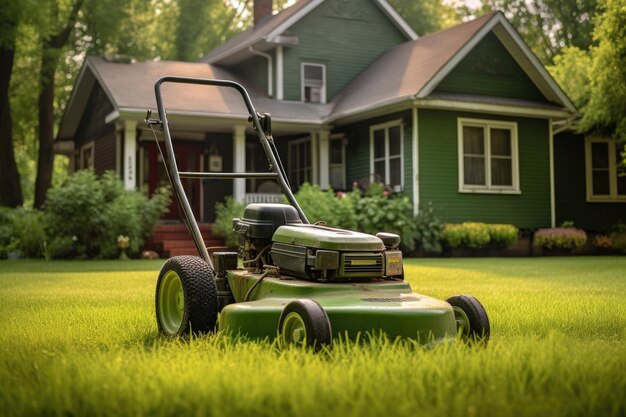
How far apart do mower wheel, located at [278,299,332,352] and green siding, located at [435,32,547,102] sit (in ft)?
54.4

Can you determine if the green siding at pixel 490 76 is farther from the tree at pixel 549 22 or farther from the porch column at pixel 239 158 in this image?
the tree at pixel 549 22

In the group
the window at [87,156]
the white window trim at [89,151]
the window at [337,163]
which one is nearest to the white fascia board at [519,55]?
the window at [337,163]

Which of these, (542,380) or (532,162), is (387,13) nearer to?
(532,162)

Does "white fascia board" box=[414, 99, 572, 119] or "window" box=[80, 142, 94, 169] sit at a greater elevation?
"white fascia board" box=[414, 99, 572, 119]

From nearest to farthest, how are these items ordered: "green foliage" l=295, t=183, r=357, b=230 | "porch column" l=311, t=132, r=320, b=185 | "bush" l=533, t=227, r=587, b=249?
1. "green foliage" l=295, t=183, r=357, b=230
2. "bush" l=533, t=227, r=587, b=249
3. "porch column" l=311, t=132, r=320, b=185

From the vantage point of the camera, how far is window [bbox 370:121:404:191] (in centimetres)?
2100

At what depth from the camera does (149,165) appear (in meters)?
23.6

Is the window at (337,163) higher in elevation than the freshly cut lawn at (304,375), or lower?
higher

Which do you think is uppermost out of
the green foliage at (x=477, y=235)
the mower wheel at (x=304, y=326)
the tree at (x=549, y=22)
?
the tree at (x=549, y=22)

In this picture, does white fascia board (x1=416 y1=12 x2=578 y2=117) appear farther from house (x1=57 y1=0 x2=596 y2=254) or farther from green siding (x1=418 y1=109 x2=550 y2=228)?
green siding (x1=418 y1=109 x2=550 y2=228)

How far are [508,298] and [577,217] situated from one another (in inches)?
672

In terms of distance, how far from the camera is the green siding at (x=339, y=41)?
78.7ft

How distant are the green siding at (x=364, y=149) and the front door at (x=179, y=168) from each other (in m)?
4.25

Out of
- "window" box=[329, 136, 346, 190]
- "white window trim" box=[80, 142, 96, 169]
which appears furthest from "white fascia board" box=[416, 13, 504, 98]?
Result: "white window trim" box=[80, 142, 96, 169]
